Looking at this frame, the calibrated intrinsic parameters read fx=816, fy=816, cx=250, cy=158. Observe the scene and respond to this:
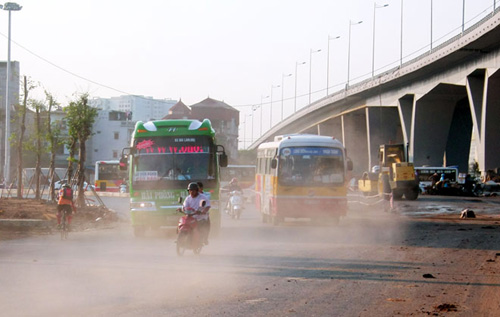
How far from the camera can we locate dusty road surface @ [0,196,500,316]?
31.9 ft

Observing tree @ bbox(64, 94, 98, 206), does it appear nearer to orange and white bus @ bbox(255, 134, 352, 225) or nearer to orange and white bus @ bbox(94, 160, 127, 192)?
orange and white bus @ bbox(255, 134, 352, 225)

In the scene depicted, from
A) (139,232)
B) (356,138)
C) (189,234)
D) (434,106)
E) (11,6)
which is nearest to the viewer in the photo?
(189,234)

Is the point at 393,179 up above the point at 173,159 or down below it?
below

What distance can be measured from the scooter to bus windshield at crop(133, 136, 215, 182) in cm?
1043

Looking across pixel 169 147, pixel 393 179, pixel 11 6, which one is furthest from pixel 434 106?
pixel 169 147

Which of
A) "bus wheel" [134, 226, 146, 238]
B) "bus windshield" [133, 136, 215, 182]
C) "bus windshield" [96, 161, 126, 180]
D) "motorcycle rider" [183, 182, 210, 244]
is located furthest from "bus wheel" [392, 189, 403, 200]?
"bus windshield" [96, 161, 126, 180]

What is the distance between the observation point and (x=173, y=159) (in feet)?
70.2

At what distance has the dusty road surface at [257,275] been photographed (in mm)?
9734

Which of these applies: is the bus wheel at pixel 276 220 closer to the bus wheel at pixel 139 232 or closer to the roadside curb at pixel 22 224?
the bus wheel at pixel 139 232

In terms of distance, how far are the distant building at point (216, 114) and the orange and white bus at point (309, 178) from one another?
11955 cm

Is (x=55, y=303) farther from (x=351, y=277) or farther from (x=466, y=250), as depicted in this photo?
(x=466, y=250)

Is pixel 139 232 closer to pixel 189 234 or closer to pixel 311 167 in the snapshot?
pixel 189 234

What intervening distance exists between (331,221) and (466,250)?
1010 cm

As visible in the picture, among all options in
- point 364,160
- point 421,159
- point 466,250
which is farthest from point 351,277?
point 364,160
